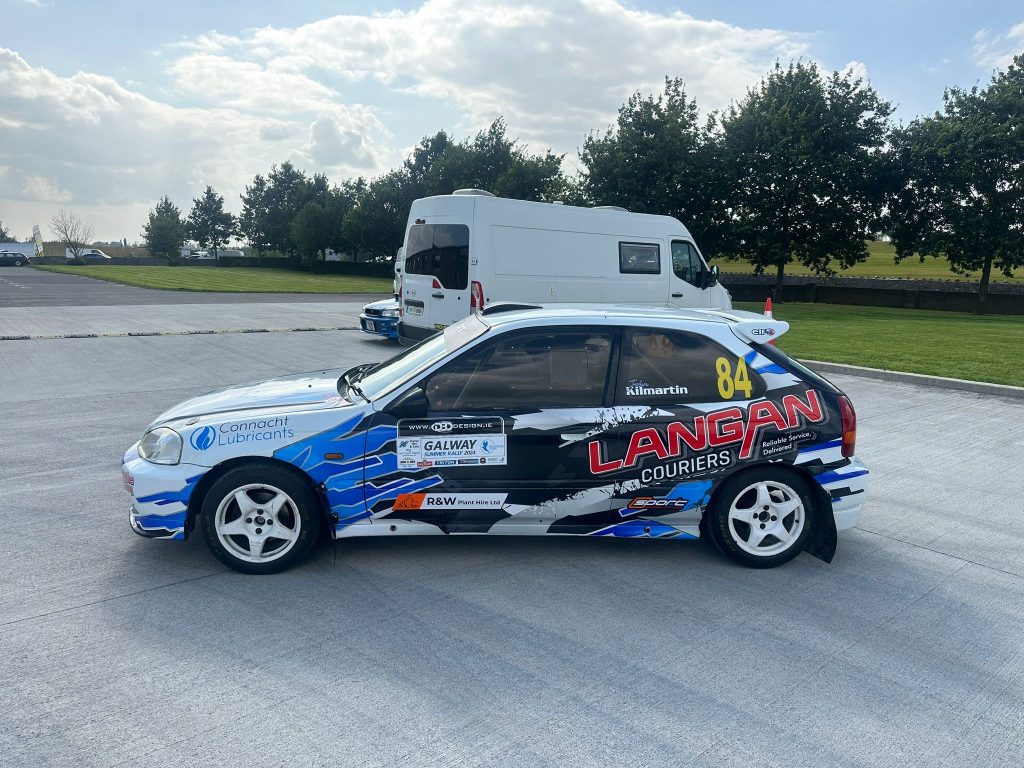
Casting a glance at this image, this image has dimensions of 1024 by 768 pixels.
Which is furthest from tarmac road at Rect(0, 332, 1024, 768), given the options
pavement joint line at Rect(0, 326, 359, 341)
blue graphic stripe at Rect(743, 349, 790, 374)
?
pavement joint line at Rect(0, 326, 359, 341)

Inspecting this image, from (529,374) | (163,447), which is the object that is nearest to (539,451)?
(529,374)

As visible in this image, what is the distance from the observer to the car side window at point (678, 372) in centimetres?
455

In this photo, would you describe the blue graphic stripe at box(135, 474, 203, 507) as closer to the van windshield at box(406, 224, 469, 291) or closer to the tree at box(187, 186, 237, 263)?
the van windshield at box(406, 224, 469, 291)

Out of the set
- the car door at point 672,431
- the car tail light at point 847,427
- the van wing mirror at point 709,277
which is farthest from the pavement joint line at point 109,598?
the van wing mirror at point 709,277

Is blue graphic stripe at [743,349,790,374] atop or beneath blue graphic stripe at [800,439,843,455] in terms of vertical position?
atop

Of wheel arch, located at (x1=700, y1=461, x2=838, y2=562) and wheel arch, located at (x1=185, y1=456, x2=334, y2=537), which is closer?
wheel arch, located at (x1=185, y1=456, x2=334, y2=537)

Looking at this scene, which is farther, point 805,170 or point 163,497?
point 805,170

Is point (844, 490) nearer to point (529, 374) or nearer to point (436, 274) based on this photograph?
point (529, 374)

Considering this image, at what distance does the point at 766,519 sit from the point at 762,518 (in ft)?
0.09

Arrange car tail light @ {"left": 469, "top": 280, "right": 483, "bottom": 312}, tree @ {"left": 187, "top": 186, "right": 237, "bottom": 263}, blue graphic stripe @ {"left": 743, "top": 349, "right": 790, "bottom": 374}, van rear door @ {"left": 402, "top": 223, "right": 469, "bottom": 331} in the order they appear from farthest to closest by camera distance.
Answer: tree @ {"left": 187, "top": 186, "right": 237, "bottom": 263}, van rear door @ {"left": 402, "top": 223, "right": 469, "bottom": 331}, car tail light @ {"left": 469, "top": 280, "right": 483, "bottom": 312}, blue graphic stripe @ {"left": 743, "top": 349, "right": 790, "bottom": 374}

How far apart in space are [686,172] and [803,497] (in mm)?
31211

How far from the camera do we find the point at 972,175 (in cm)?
3053

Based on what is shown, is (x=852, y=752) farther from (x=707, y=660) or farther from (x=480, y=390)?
(x=480, y=390)

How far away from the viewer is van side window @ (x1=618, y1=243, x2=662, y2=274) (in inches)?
605
